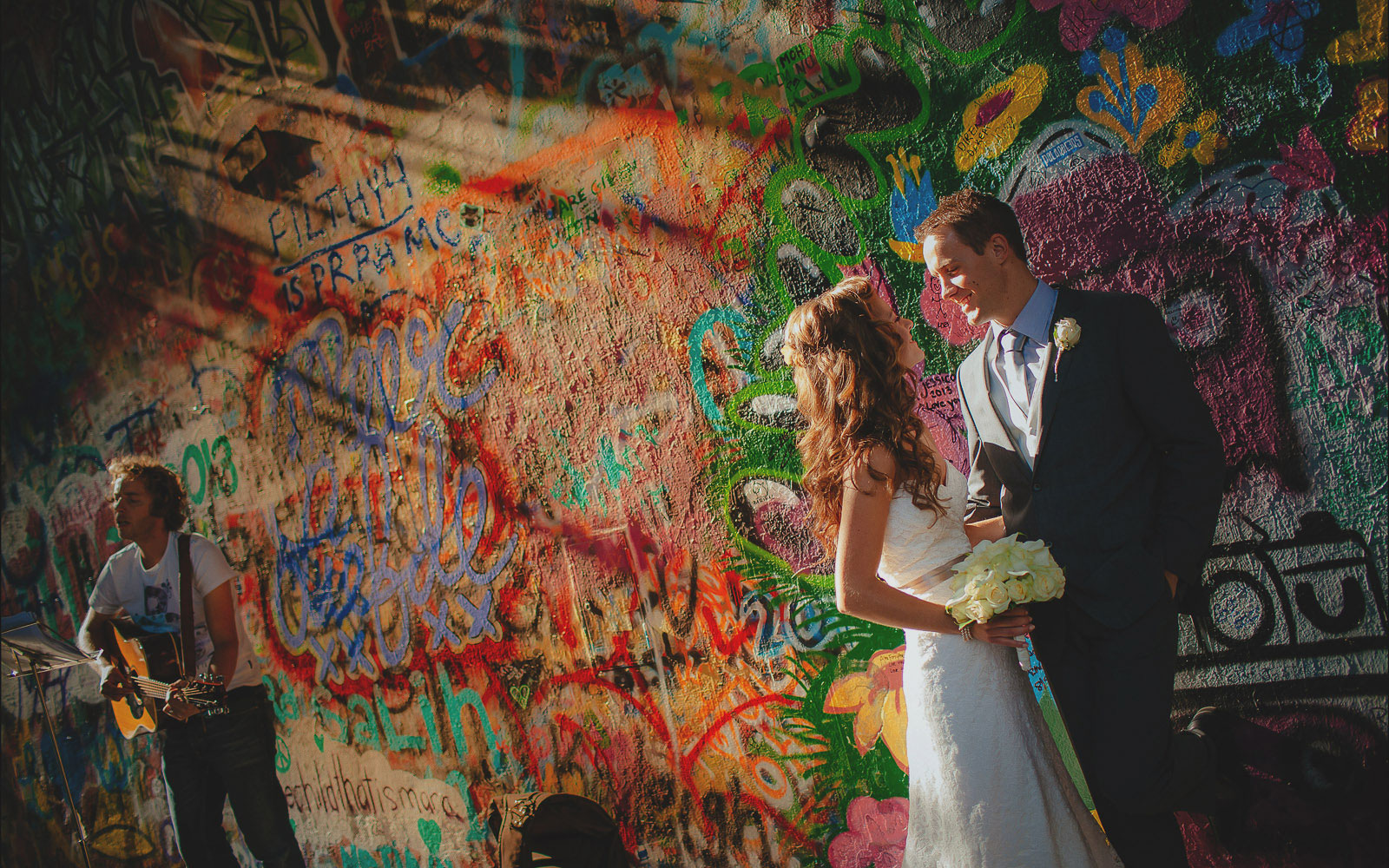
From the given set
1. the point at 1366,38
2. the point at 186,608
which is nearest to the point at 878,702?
the point at 1366,38

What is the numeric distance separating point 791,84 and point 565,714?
2872mm

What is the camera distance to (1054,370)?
228cm

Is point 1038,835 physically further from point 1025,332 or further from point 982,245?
point 982,245

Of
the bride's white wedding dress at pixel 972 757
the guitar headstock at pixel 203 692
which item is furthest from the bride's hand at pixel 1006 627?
the guitar headstock at pixel 203 692

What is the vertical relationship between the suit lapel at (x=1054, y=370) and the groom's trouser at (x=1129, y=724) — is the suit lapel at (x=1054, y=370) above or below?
above

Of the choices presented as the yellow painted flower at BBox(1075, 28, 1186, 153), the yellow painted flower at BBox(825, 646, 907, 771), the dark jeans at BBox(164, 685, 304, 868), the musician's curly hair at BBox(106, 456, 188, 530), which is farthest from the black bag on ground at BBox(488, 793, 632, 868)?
the yellow painted flower at BBox(1075, 28, 1186, 153)

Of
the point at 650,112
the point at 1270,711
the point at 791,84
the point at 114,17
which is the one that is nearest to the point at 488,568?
the point at 650,112

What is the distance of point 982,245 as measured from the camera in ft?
7.83

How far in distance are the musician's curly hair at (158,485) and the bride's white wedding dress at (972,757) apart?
3.30m

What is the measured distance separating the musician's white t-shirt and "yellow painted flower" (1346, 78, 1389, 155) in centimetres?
425

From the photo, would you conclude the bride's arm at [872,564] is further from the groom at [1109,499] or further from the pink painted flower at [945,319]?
the pink painted flower at [945,319]

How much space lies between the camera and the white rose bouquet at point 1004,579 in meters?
2.15

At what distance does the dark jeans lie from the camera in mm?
3820

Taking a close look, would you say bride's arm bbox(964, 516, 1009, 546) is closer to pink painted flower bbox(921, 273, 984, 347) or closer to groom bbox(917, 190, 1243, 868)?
groom bbox(917, 190, 1243, 868)
